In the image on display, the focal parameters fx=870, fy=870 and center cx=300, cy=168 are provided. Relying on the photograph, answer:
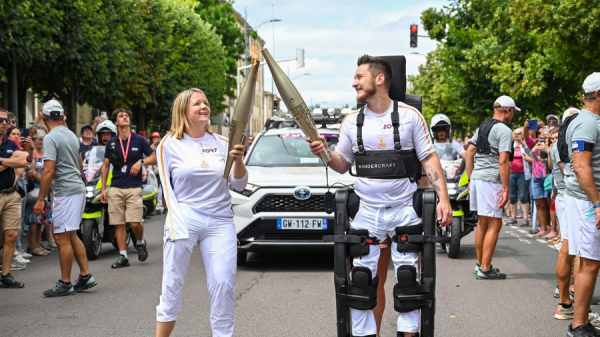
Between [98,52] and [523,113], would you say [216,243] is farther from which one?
[523,113]

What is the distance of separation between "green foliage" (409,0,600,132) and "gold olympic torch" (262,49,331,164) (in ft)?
53.4

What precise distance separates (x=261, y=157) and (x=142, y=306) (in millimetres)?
3871

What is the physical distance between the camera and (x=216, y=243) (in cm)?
561

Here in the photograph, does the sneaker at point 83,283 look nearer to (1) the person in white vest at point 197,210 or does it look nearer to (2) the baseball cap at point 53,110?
(2) the baseball cap at point 53,110

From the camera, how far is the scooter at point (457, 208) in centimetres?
1204

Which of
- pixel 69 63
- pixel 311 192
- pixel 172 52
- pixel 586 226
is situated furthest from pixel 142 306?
pixel 172 52

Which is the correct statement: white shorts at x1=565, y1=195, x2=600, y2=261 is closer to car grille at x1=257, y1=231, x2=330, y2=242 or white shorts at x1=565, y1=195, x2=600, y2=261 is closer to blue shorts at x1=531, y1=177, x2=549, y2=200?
car grille at x1=257, y1=231, x2=330, y2=242

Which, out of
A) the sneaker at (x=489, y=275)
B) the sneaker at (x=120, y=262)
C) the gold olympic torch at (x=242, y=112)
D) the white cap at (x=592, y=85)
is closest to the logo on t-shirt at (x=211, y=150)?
the gold olympic torch at (x=242, y=112)

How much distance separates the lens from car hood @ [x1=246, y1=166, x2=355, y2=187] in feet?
34.3

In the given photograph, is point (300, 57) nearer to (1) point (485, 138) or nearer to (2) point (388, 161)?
(1) point (485, 138)

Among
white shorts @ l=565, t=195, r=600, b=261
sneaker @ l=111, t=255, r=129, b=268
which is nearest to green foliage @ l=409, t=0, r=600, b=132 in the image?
sneaker @ l=111, t=255, r=129, b=268

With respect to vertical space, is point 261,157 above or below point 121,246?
above

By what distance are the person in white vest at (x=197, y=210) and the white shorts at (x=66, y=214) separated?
3.47m

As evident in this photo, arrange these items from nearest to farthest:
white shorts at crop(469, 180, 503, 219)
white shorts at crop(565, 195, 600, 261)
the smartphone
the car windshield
Answer: white shorts at crop(565, 195, 600, 261)
white shorts at crop(469, 180, 503, 219)
the car windshield
the smartphone
